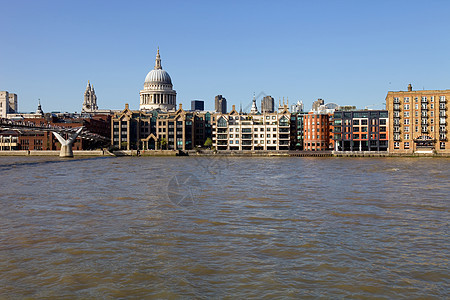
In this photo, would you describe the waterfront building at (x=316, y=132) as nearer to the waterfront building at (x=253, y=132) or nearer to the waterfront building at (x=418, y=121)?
the waterfront building at (x=253, y=132)

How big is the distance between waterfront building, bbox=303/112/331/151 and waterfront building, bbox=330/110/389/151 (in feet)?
15.1

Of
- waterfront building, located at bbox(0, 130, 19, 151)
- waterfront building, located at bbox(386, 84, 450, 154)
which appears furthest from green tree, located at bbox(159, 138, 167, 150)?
waterfront building, located at bbox(386, 84, 450, 154)

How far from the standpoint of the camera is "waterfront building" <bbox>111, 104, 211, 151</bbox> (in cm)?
15675

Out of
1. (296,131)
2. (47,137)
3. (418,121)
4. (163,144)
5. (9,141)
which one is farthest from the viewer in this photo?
(9,141)

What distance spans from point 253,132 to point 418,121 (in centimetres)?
4844

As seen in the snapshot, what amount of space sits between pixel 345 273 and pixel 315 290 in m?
1.77

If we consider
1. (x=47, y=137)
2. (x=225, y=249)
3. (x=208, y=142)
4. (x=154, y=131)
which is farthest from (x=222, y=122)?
(x=225, y=249)

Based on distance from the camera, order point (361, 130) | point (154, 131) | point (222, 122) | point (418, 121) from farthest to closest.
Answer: point (154, 131)
point (222, 122)
point (361, 130)
point (418, 121)

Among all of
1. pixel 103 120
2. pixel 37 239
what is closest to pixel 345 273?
pixel 37 239

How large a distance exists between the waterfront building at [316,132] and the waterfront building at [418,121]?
66.1 feet

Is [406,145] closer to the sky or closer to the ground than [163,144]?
closer to the ground

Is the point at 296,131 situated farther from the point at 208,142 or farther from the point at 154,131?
the point at 154,131

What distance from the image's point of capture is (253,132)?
15100 cm

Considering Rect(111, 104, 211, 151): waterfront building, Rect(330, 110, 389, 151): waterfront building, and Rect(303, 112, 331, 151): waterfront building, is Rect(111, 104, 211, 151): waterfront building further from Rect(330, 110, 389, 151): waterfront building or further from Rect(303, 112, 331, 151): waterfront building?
Rect(330, 110, 389, 151): waterfront building
